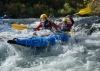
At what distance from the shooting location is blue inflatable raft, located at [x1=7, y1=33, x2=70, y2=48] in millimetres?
8766

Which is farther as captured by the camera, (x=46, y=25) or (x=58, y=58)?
(x=46, y=25)

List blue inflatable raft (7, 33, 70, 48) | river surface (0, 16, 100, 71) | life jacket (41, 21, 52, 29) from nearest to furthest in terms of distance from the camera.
Result: river surface (0, 16, 100, 71) < blue inflatable raft (7, 33, 70, 48) < life jacket (41, 21, 52, 29)

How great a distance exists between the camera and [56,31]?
34.1 feet

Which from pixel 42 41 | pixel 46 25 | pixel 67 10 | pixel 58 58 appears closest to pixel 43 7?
pixel 67 10

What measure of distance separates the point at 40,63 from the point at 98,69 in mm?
1881

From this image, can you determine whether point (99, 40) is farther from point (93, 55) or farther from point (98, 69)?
point (98, 69)

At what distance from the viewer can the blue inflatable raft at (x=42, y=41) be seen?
877 cm

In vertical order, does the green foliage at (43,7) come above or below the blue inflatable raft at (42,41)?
above

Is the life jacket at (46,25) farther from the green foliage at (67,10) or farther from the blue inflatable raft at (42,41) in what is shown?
the green foliage at (67,10)

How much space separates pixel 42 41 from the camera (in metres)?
9.15

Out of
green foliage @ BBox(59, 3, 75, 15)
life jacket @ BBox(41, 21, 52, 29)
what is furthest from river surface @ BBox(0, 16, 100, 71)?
green foliage @ BBox(59, 3, 75, 15)

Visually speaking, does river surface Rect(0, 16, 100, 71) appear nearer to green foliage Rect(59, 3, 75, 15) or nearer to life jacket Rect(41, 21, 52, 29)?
life jacket Rect(41, 21, 52, 29)

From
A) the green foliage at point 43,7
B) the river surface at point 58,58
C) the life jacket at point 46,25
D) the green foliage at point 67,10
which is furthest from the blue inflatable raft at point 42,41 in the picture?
the green foliage at point 67,10

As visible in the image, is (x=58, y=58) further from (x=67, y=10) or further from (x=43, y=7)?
(x=43, y=7)
